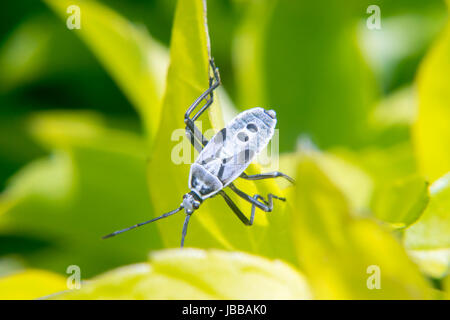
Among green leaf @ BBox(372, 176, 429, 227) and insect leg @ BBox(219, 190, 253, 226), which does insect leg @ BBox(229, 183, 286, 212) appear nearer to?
insect leg @ BBox(219, 190, 253, 226)

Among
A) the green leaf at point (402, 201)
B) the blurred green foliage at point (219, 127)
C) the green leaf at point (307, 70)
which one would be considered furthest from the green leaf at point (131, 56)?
the green leaf at point (402, 201)

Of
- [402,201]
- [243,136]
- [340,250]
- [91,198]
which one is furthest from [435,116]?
[91,198]

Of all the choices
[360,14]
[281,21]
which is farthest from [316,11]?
[360,14]

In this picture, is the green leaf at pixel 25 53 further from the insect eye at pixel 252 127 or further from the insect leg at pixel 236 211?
the insect leg at pixel 236 211

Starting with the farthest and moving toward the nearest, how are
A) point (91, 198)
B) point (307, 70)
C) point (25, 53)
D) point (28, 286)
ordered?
point (25, 53), point (307, 70), point (91, 198), point (28, 286)

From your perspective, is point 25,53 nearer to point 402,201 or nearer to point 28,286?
point 28,286

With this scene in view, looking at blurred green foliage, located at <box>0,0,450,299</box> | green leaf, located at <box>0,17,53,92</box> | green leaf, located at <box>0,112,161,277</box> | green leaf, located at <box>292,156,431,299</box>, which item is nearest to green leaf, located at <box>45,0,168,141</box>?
blurred green foliage, located at <box>0,0,450,299</box>
